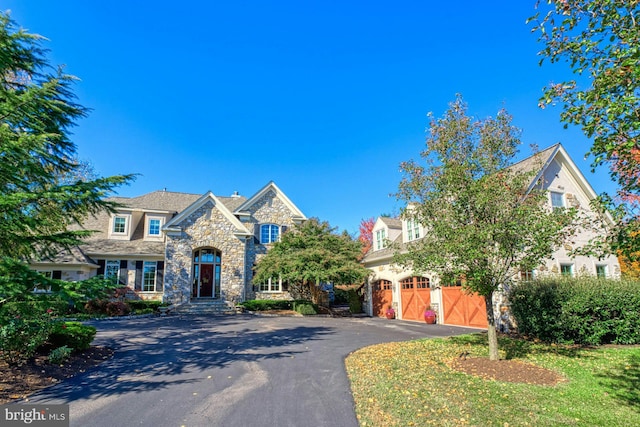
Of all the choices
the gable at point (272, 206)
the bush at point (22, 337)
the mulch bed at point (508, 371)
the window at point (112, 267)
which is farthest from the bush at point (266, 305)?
the mulch bed at point (508, 371)

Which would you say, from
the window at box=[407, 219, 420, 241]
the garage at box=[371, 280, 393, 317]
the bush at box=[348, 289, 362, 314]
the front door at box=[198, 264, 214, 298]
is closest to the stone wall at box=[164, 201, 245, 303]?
the front door at box=[198, 264, 214, 298]

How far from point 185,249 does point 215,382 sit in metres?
16.3

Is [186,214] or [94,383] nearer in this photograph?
[94,383]

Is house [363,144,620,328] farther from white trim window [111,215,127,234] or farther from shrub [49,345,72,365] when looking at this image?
white trim window [111,215,127,234]

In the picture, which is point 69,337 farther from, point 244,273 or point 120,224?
point 120,224

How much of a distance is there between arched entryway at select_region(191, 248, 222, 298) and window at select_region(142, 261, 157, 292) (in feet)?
8.30

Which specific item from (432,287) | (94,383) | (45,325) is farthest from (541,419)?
(432,287)

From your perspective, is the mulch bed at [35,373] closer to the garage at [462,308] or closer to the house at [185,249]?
the house at [185,249]

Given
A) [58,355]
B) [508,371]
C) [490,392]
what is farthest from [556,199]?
[58,355]

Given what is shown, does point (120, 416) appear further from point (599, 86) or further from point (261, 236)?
point (261, 236)

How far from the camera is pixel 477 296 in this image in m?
14.6

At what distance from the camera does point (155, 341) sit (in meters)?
11.2

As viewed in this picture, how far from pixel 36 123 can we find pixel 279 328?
1104cm

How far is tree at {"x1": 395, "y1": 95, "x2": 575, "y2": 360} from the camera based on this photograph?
25.8 feet
